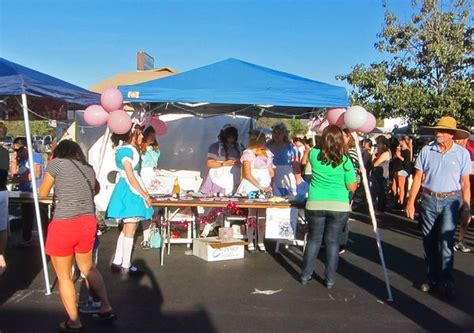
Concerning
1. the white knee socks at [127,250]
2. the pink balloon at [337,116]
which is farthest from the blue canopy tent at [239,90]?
the white knee socks at [127,250]

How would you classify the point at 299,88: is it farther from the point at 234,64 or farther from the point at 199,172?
the point at 199,172

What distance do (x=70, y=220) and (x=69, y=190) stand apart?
0.23 meters

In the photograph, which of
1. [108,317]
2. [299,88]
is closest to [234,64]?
[299,88]

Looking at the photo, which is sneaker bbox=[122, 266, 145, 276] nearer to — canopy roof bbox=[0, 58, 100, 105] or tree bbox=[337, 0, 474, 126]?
canopy roof bbox=[0, 58, 100, 105]

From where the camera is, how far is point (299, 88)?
575cm

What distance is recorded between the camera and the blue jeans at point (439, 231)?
4.94 metres

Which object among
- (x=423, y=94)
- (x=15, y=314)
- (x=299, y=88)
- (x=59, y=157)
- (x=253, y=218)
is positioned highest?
(x=423, y=94)

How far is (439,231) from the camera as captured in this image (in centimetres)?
500

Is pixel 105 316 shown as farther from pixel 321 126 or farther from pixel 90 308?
pixel 321 126

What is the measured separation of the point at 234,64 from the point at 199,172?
3.88 m

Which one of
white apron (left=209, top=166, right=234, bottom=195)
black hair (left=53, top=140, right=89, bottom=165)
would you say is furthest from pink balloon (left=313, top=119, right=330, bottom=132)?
black hair (left=53, top=140, right=89, bottom=165)

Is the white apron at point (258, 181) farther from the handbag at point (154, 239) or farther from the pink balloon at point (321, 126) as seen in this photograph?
the handbag at point (154, 239)

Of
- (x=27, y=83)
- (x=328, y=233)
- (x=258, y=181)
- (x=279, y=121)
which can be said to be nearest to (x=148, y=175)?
(x=258, y=181)

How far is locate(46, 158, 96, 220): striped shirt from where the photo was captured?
12.5 feet
